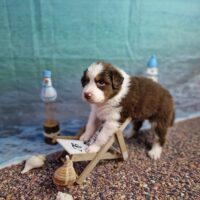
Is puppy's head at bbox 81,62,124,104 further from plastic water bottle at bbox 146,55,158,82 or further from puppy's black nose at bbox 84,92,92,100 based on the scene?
plastic water bottle at bbox 146,55,158,82

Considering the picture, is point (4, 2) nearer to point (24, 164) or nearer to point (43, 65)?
point (43, 65)

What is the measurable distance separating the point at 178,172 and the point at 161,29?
162 cm

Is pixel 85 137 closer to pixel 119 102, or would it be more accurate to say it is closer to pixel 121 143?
pixel 121 143

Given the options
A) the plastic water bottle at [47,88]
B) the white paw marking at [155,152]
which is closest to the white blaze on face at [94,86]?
the plastic water bottle at [47,88]

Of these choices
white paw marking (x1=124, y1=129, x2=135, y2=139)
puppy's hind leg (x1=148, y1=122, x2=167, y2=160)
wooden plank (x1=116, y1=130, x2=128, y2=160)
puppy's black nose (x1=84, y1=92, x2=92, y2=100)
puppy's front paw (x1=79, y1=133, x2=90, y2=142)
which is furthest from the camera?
white paw marking (x1=124, y1=129, x2=135, y2=139)

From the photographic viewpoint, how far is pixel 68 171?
1.97 m

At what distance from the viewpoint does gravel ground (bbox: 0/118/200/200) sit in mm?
2023

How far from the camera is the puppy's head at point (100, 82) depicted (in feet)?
6.63

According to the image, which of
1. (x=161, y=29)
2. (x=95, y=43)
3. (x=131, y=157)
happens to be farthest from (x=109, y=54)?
(x=131, y=157)

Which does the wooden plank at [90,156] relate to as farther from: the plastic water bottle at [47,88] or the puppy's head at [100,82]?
the plastic water bottle at [47,88]

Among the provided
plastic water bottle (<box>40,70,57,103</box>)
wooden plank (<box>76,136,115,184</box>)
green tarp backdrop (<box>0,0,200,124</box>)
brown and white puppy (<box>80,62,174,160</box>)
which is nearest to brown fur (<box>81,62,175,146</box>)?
brown and white puppy (<box>80,62,174,160</box>)

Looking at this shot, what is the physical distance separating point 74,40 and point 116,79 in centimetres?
93

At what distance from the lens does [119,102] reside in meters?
2.24

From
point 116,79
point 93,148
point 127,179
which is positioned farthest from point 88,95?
point 127,179
